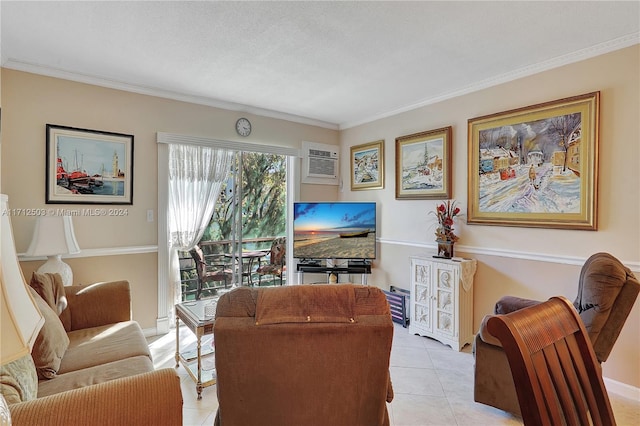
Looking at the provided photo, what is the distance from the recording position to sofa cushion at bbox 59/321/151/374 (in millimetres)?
1858

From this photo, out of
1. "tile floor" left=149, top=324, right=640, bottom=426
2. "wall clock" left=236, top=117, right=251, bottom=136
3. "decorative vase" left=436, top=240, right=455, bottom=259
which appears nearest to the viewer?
"tile floor" left=149, top=324, right=640, bottom=426

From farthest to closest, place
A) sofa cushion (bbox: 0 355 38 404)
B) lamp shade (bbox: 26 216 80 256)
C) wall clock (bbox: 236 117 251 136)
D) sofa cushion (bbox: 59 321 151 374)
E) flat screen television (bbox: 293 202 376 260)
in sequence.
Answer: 1. flat screen television (bbox: 293 202 376 260)
2. wall clock (bbox: 236 117 251 136)
3. lamp shade (bbox: 26 216 80 256)
4. sofa cushion (bbox: 59 321 151 374)
5. sofa cushion (bbox: 0 355 38 404)

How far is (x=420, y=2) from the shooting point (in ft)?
5.91

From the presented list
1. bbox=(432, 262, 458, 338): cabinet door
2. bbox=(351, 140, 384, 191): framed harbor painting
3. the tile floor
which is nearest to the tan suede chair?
the tile floor

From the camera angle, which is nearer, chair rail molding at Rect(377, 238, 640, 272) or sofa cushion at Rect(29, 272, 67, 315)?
sofa cushion at Rect(29, 272, 67, 315)

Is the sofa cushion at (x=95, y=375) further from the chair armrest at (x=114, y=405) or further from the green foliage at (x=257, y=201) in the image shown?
the green foliage at (x=257, y=201)

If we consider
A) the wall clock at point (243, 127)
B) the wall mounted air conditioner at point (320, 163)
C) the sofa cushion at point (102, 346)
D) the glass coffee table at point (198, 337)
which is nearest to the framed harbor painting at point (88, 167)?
the wall clock at point (243, 127)

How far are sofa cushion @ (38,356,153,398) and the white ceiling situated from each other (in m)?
2.09

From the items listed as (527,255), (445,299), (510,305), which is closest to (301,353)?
(510,305)

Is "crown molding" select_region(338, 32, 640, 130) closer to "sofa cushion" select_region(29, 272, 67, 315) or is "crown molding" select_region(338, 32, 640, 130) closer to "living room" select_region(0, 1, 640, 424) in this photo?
"living room" select_region(0, 1, 640, 424)

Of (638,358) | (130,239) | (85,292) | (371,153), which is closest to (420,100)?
(371,153)

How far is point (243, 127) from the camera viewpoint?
3814 millimetres

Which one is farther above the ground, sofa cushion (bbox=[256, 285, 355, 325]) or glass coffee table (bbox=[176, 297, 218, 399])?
sofa cushion (bbox=[256, 285, 355, 325])

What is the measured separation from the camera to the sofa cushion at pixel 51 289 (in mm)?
2068
